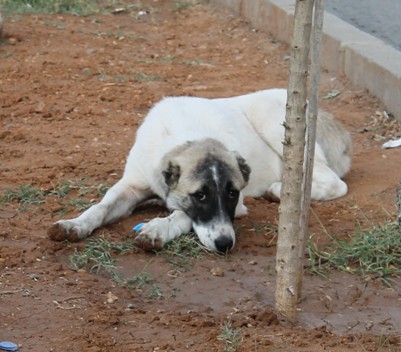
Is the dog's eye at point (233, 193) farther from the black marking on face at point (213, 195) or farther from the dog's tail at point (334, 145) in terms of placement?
the dog's tail at point (334, 145)

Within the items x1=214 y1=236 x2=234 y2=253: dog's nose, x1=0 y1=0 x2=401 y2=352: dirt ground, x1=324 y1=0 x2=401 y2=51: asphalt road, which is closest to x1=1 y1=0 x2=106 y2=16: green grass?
x1=0 y1=0 x2=401 y2=352: dirt ground

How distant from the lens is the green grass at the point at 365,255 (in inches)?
206

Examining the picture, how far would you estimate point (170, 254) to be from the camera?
5438 mm

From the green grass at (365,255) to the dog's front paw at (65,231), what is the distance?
4.17 feet

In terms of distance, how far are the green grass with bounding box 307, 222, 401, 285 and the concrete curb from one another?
2541 mm

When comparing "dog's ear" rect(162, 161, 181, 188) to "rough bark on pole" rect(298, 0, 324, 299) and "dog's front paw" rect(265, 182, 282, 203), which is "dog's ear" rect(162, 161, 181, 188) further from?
"rough bark on pole" rect(298, 0, 324, 299)

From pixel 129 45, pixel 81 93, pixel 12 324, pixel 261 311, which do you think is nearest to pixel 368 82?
pixel 81 93

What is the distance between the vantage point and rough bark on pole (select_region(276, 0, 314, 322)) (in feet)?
13.7

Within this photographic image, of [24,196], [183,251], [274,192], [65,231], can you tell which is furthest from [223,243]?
[24,196]

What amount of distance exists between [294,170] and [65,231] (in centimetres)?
167

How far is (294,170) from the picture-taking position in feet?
14.2

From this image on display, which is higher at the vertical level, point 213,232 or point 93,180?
point 213,232

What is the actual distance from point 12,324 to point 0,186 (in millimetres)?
2290

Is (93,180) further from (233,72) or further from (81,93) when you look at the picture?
(233,72)
